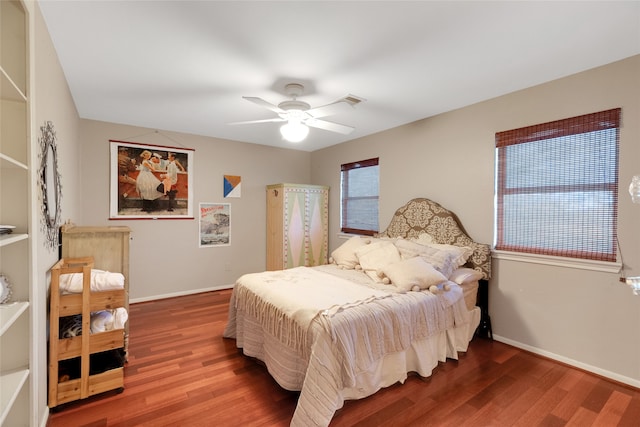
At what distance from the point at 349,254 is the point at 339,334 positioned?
162cm

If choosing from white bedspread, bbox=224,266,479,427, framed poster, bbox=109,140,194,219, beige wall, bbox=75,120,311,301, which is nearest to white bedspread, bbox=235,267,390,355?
white bedspread, bbox=224,266,479,427

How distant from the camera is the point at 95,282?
2.04 m

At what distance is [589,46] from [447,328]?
7.72ft

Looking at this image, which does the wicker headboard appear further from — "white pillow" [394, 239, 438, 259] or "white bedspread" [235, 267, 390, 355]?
"white bedspread" [235, 267, 390, 355]

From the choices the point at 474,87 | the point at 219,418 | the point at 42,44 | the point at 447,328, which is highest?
the point at 474,87

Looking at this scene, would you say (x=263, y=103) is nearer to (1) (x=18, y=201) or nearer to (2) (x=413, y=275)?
(1) (x=18, y=201)

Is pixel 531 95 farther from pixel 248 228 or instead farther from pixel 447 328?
pixel 248 228

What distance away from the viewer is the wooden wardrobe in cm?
464

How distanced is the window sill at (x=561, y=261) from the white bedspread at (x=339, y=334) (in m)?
0.69

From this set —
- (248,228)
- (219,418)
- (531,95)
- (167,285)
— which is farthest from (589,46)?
(167,285)

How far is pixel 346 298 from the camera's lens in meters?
2.23

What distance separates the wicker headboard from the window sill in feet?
0.51

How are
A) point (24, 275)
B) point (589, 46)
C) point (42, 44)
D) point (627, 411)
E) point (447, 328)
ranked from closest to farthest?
point (24, 275)
point (42, 44)
point (627, 411)
point (589, 46)
point (447, 328)

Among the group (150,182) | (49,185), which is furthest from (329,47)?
(150,182)
